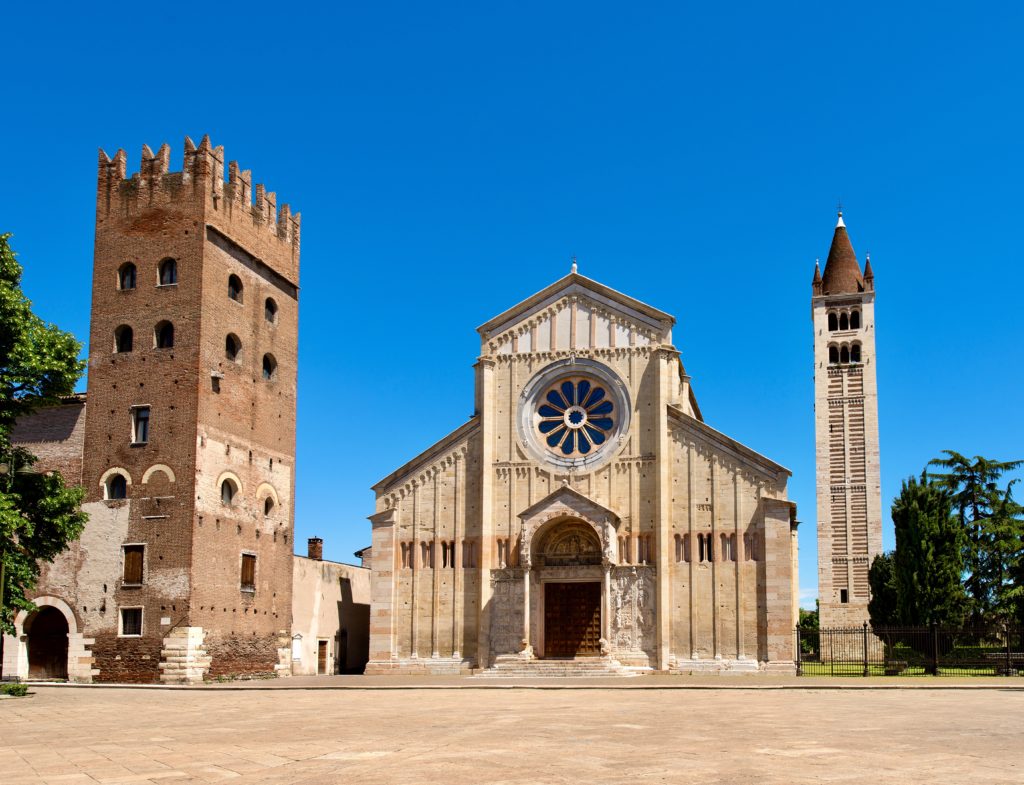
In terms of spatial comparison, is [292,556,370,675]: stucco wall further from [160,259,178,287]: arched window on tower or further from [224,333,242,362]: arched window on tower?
[160,259,178,287]: arched window on tower

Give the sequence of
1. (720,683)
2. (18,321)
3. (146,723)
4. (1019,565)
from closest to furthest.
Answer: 1. (146,723)
2. (18,321)
3. (720,683)
4. (1019,565)

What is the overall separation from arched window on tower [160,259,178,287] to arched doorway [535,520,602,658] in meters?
15.6

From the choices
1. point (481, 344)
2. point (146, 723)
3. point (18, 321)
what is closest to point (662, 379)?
point (481, 344)

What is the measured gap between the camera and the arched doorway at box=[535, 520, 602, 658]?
3953 centimetres

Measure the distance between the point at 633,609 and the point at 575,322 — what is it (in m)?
10.7

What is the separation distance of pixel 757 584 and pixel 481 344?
13.4 metres

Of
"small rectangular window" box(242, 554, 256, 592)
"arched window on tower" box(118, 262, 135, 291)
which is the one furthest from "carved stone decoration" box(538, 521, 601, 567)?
"arched window on tower" box(118, 262, 135, 291)

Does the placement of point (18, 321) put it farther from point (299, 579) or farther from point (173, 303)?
point (299, 579)

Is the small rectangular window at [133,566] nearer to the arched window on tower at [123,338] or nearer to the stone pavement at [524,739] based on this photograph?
the arched window on tower at [123,338]

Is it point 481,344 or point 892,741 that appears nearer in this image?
point 892,741

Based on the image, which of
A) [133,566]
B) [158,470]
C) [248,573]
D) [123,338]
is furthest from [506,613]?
[123,338]

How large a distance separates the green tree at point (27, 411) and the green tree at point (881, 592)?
40368 mm

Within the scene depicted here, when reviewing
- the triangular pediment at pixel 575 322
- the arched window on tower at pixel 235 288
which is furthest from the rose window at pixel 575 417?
the arched window on tower at pixel 235 288

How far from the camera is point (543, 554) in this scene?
40.2 m
